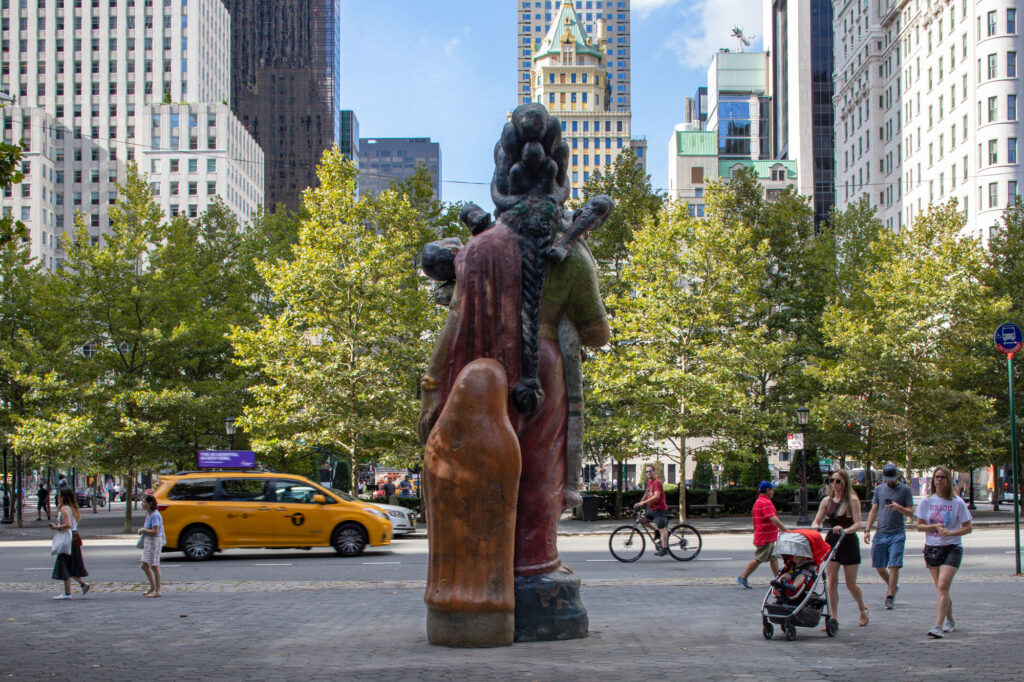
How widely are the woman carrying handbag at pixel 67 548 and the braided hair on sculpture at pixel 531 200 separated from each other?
810 cm

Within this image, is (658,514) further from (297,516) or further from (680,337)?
(680,337)

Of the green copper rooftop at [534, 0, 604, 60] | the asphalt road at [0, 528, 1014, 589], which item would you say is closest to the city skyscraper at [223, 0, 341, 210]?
the green copper rooftop at [534, 0, 604, 60]

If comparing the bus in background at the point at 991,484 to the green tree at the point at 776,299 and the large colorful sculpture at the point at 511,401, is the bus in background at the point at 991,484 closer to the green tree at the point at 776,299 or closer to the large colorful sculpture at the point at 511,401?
the green tree at the point at 776,299

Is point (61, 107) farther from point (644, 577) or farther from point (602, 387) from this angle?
point (644, 577)

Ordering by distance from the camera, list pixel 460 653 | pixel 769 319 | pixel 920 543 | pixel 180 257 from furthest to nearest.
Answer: pixel 769 319 → pixel 180 257 → pixel 920 543 → pixel 460 653

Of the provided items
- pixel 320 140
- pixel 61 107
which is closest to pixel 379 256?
pixel 61 107

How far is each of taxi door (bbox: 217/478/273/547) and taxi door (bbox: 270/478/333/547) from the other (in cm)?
18

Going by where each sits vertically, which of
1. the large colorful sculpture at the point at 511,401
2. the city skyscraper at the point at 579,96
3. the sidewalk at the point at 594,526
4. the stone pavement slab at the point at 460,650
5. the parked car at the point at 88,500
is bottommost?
the parked car at the point at 88,500

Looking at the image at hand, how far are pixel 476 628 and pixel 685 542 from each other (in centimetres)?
1224

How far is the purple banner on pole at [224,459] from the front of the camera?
99.2ft

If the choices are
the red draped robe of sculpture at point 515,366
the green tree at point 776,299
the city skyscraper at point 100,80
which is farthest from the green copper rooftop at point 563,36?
the red draped robe of sculpture at point 515,366

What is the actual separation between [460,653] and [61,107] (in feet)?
429

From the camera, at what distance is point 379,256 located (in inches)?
1209

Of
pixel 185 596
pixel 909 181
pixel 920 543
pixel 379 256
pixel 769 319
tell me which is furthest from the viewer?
pixel 909 181
